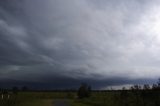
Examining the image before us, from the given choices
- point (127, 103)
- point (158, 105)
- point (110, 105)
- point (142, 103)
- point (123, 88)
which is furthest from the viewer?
point (123, 88)

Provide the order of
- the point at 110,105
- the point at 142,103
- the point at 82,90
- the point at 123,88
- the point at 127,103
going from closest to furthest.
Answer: the point at 142,103 < the point at 127,103 < the point at 110,105 < the point at 123,88 < the point at 82,90

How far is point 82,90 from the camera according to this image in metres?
92.4

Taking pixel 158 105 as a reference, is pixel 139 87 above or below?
above

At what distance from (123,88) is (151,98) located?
464 inches

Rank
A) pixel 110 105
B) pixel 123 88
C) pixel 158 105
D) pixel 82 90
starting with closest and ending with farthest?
1. pixel 158 105
2. pixel 110 105
3. pixel 123 88
4. pixel 82 90

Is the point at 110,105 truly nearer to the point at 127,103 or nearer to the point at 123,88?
the point at 127,103

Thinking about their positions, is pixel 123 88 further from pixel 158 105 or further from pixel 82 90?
pixel 82 90

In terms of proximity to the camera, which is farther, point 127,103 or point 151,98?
point 127,103

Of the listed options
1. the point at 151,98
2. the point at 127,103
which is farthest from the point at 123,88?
the point at 151,98

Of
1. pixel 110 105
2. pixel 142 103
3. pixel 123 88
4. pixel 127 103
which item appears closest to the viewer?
pixel 142 103

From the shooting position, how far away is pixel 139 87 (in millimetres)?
38719

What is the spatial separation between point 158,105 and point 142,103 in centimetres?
364

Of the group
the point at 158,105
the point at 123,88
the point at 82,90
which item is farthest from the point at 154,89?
A: the point at 82,90

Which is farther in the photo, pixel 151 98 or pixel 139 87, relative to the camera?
pixel 139 87
